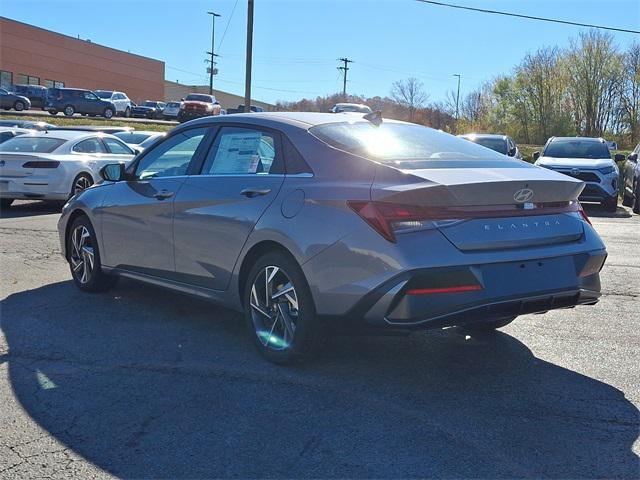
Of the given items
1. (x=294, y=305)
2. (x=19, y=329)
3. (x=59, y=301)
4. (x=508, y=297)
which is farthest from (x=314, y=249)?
(x=59, y=301)

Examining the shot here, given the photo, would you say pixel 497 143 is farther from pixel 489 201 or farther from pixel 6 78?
pixel 6 78

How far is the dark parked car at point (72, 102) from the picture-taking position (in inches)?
1613

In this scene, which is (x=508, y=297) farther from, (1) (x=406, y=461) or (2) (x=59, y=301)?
(2) (x=59, y=301)

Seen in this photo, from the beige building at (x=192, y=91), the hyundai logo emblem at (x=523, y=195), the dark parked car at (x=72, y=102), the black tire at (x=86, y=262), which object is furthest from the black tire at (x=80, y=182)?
the beige building at (x=192, y=91)

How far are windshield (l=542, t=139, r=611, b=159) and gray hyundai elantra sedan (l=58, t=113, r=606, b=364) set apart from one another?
12.5m

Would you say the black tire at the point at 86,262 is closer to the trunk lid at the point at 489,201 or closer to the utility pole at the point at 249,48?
the trunk lid at the point at 489,201

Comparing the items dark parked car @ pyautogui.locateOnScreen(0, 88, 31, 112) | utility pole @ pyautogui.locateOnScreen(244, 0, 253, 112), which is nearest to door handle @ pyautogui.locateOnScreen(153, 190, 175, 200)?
utility pole @ pyautogui.locateOnScreen(244, 0, 253, 112)

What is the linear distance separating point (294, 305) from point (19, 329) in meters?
2.42

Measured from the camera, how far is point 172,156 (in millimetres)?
5754

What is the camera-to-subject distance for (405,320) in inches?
149

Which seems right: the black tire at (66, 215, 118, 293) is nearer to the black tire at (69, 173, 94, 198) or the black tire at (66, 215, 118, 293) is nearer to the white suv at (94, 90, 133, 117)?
the black tire at (69, 173, 94, 198)

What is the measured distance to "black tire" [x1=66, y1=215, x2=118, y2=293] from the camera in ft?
20.9

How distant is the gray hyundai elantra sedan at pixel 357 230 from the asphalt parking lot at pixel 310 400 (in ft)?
1.23

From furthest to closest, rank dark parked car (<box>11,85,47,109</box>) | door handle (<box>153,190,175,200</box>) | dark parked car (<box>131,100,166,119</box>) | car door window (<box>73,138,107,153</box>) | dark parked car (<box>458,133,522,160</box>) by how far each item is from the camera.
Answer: dark parked car (<box>131,100,166,119</box>)
dark parked car (<box>11,85,47,109</box>)
dark parked car (<box>458,133,522,160</box>)
car door window (<box>73,138,107,153</box>)
door handle (<box>153,190,175,200</box>)
